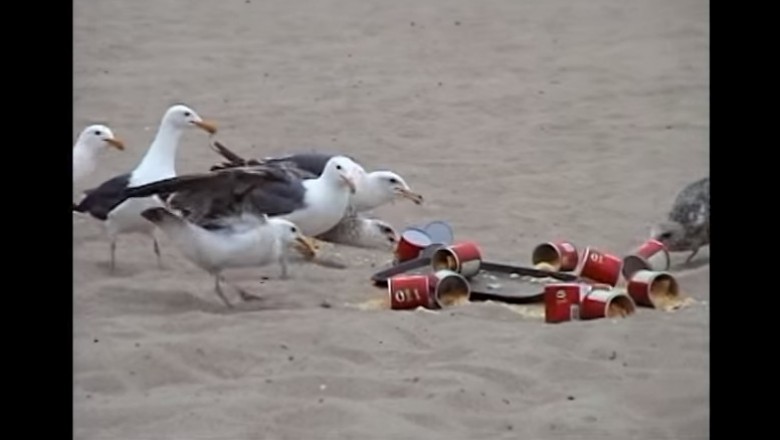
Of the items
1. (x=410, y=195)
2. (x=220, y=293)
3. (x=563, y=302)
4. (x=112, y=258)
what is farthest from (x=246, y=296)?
(x=563, y=302)

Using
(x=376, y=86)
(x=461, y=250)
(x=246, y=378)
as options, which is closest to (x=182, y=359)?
(x=246, y=378)

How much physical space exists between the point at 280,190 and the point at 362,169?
26cm

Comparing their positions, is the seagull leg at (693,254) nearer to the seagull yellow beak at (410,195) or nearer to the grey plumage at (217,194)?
the seagull yellow beak at (410,195)

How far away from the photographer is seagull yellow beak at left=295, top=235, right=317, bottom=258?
12.2 feet

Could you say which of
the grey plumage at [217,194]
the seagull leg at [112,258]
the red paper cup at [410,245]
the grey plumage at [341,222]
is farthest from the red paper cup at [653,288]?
the seagull leg at [112,258]

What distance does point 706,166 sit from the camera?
401 cm

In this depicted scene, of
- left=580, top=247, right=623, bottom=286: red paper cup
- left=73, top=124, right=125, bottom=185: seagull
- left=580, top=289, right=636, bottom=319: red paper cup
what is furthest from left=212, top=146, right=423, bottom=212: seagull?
left=580, top=289, right=636, bottom=319: red paper cup

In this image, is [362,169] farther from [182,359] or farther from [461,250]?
[182,359]

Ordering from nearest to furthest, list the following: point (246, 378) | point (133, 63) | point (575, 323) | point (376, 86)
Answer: point (246, 378)
point (575, 323)
point (133, 63)
point (376, 86)

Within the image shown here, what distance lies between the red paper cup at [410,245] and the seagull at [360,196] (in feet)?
0.19

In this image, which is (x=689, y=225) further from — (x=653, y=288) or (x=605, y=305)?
(x=605, y=305)

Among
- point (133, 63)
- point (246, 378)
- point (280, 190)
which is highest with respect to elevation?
point (133, 63)

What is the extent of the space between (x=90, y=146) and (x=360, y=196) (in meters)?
0.62

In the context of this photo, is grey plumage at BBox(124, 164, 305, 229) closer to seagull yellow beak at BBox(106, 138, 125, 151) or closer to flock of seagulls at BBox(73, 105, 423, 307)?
flock of seagulls at BBox(73, 105, 423, 307)
